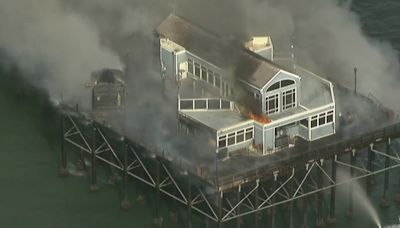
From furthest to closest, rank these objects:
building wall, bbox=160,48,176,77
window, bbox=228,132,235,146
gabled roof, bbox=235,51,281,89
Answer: building wall, bbox=160,48,176,77
gabled roof, bbox=235,51,281,89
window, bbox=228,132,235,146

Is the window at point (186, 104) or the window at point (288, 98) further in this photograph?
the window at point (186, 104)

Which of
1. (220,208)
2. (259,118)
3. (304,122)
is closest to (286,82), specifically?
(304,122)

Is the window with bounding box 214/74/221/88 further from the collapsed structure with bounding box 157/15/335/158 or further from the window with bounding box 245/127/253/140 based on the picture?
the window with bounding box 245/127/253/140

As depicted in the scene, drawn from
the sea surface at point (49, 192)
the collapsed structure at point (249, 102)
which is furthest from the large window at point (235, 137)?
the sea surface at point (49, 192)

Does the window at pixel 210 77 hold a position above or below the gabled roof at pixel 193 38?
below

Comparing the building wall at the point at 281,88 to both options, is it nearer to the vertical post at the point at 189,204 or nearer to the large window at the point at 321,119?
the large window at the point at 321,119

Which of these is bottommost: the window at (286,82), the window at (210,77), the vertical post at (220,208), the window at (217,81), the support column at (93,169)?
the vertical post at (220,208)

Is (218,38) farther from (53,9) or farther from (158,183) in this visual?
(53,9)

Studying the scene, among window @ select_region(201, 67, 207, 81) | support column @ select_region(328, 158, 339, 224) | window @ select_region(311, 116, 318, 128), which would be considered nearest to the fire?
window @ select_region(311, 116, 318, 128)
